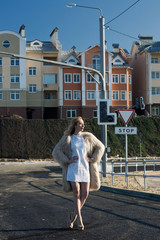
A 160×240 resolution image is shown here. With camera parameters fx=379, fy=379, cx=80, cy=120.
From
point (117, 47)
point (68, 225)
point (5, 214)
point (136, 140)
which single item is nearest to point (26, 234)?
point (68, 225)

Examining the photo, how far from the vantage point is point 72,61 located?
53781 mm

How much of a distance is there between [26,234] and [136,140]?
36555 mm

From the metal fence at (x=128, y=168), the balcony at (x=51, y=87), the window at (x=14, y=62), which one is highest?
the window at (x=14, y=62)

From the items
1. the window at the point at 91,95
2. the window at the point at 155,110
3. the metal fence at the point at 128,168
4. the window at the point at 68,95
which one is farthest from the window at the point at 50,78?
the metal fence at the point at 128,168

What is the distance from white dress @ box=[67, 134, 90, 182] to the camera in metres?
6.23

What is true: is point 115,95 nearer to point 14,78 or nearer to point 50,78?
point 50,78

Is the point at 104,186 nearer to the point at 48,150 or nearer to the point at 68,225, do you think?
the point at 68,225

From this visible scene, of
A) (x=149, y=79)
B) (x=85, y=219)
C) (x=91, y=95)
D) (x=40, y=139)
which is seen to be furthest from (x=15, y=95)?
(x=85, y=219)

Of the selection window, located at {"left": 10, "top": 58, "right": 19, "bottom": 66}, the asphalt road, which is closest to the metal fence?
the asphalt road

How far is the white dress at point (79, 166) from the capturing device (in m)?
6.23

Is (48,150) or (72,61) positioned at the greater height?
(72,61)

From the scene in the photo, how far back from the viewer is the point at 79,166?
6234 mm

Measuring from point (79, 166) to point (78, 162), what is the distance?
0.22 feet

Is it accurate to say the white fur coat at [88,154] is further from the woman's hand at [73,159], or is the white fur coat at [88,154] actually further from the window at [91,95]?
the window at [91,95]
